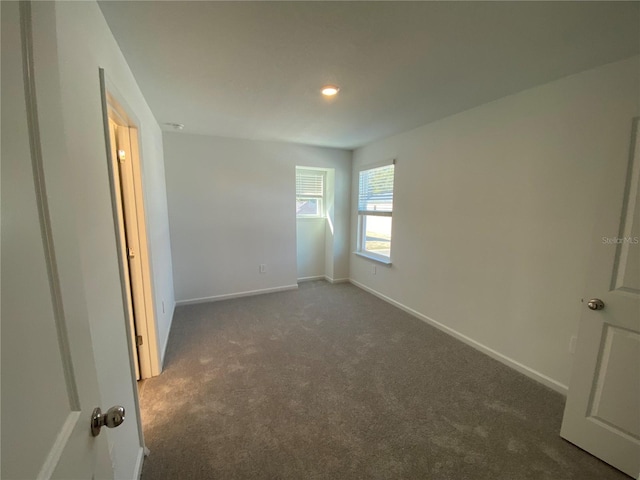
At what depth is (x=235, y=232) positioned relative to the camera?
395 cm

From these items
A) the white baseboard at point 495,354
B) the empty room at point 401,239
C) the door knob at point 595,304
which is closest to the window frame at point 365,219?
the empty room at point 401,239

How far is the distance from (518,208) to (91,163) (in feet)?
9.31

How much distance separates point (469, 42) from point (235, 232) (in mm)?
3342

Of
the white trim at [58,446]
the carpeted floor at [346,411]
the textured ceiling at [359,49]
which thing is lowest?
the carpeted floor at [346,411]

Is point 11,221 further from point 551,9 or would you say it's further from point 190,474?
point 551,9

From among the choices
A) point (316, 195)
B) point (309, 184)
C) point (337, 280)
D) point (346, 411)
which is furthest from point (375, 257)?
point (346, 411)

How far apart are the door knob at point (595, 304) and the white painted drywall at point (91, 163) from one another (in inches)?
92.4

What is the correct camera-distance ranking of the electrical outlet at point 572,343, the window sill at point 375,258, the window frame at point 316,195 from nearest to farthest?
the electrical outlet at point 572,343
the window sill at point 375,258
the window frame at point 316,195

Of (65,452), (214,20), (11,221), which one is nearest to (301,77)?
(214,20)

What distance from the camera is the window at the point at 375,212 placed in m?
3.85

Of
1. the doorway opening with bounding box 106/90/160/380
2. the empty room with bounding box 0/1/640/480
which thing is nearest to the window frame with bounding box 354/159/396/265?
the empty room with bounding box 0/1/640/480

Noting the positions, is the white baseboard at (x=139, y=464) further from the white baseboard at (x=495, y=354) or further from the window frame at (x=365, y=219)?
the window frame at (x=365, y=219)

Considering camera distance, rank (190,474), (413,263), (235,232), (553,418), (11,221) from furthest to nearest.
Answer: (235,232) → (413,263) → (553,418) → (190,474) → (11,221)

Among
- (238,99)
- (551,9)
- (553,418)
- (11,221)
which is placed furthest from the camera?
(238,99)
